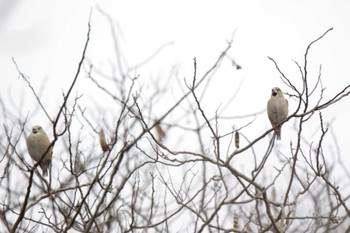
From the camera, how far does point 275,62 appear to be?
368 cm

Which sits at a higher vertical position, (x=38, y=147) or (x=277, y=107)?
(x=277, y=107)

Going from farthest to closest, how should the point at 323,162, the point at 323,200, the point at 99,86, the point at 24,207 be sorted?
the point at 323,200
the point at 99,86
the point at 323,162
the point at 24,207

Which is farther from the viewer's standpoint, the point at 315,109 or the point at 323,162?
the point at 323,162

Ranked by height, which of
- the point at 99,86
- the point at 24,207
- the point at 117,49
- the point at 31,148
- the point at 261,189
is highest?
the point at 117,49

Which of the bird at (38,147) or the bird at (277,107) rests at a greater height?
the bird at (277,107)

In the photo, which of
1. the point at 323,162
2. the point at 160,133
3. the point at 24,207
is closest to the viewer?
the point at 24,207

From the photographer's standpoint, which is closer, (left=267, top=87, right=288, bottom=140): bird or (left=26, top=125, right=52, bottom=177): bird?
(left=26, top=125, right=52, bottom=177): bird

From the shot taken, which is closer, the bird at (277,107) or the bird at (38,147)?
the bird at (38,147)

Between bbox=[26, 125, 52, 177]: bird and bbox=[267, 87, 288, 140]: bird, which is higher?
bbox=[267, 87, 288, 140]: bird

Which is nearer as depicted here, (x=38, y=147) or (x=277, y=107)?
(x=38, y=147)

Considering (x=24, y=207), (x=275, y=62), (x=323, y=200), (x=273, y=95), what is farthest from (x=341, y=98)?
(x=323, y=200)

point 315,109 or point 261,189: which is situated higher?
point 315,109

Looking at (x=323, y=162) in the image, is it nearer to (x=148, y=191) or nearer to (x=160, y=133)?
(x=160, y=133)

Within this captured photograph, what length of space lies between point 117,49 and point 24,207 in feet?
12.6
